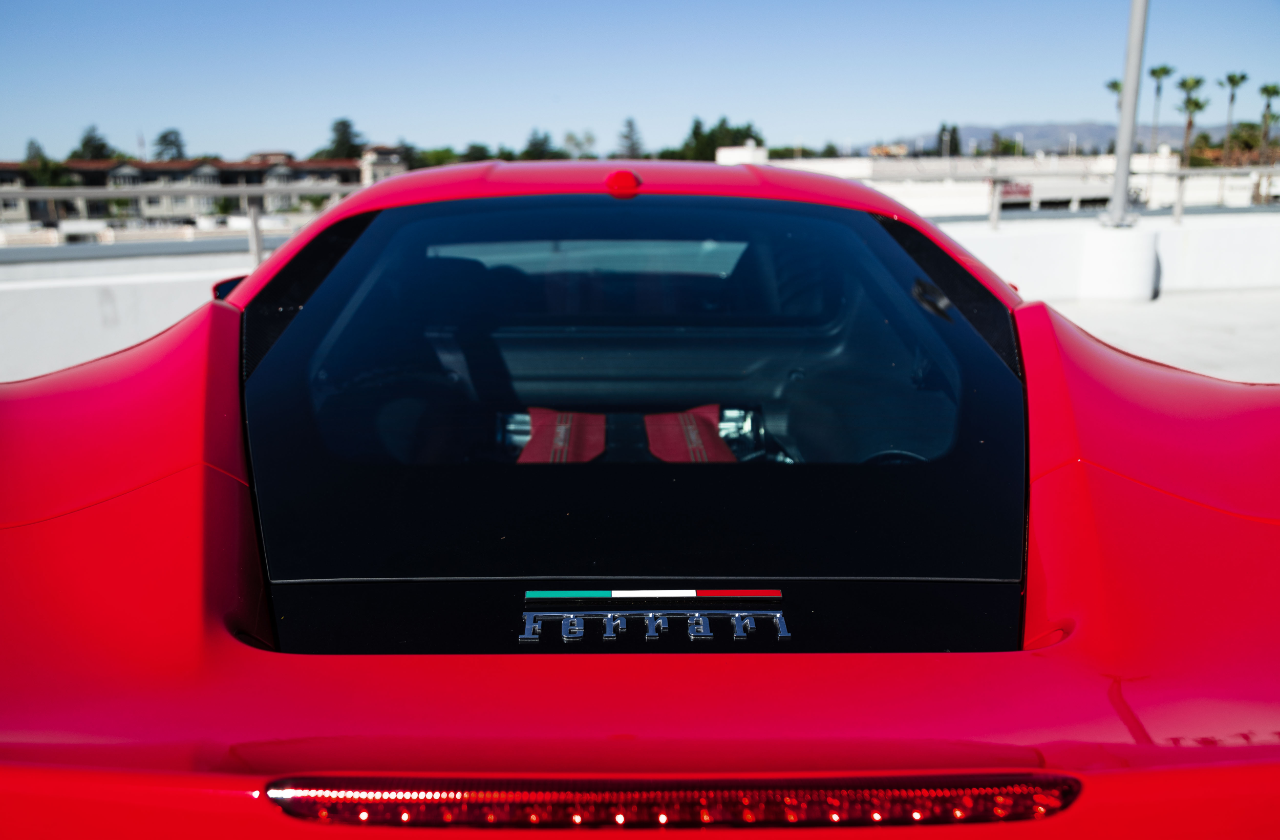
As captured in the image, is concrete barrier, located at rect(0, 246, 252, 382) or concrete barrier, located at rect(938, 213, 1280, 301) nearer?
concrete barrier, located at rect(0, 246, 252, 382)

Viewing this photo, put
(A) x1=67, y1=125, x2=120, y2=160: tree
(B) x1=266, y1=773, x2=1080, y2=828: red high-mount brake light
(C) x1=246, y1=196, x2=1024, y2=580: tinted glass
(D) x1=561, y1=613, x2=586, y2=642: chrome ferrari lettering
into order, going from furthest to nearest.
→ (A) x1=67, y1=125, x2=120, y2=160: tree < (C) x1=246, y1=196, x2=1024, y2=580: tinted glass < (D) x1=561, y1=613, x2=586, y2=642: chrome ferrari lettering < (B) x1=266, y1=773, x2=1080, y2=828: red high-mount brake light

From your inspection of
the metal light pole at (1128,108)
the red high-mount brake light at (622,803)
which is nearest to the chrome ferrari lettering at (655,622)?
the red high-mount brake light at (622,803)

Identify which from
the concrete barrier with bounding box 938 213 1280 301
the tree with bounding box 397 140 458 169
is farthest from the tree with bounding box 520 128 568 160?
the concrete barrier with bounding box 938 213 1280 301

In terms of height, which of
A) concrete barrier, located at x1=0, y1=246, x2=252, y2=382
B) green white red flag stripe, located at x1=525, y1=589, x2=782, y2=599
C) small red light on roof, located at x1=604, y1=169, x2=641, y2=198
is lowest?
concrete barrier, located at x1=0, y1=246, x2=252, y2=382

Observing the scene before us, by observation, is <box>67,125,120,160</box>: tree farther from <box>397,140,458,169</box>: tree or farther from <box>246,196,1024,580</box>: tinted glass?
<box>246,196,1024,580</box>: tinted glass

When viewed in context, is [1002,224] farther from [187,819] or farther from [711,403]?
[187,819]

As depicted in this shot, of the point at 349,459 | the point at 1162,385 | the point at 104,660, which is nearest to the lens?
the point at 104,660

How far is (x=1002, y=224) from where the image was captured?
37.2ft

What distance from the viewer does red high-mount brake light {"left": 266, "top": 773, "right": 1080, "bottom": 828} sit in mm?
937

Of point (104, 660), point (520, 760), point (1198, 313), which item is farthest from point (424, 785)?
point (1198, 313)

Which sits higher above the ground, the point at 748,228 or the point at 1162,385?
the point at 748,228

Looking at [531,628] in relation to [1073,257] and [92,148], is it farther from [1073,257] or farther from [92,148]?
[92,148]

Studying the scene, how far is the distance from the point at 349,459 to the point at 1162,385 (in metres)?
1.41

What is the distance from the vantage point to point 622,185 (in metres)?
1.96
